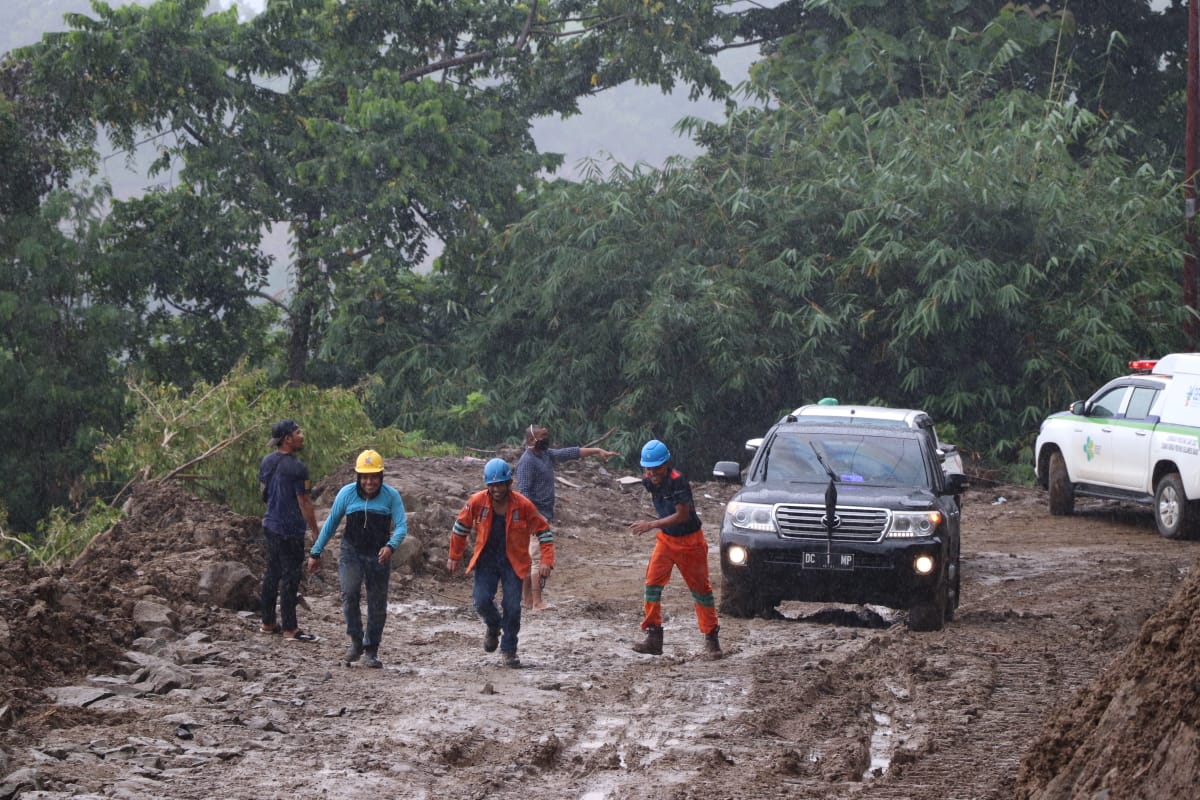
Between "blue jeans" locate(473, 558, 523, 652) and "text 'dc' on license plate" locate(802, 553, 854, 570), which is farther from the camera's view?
"text 'dc' on license plate" locate(802, 553, 854, 570)

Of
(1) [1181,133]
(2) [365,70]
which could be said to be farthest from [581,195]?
(1) [1181,133]

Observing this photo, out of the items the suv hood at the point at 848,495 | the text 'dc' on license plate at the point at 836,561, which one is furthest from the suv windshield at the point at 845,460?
the text 'dc' on license plate at the point at 836,561

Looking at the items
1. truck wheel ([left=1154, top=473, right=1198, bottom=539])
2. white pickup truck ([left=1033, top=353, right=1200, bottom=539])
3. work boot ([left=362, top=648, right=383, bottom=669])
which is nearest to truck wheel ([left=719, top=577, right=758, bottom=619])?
work boot ([left=362, top=648, right=383, bottom=669])

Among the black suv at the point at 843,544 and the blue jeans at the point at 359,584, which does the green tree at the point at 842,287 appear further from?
the blue jeans at the point at 359,584

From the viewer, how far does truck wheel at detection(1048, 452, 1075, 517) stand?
20.7 metres

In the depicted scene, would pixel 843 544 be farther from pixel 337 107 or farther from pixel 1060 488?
pixel 337 107

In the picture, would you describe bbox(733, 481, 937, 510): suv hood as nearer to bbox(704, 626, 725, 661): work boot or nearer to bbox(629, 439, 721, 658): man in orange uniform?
bbox(629, 439, 721, 658): man in orange uniform

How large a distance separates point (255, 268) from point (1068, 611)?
2115 centimetres

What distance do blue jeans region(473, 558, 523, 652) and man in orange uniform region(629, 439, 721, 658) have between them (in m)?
1.00

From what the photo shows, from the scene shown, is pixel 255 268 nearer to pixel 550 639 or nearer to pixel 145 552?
pixel 145 552

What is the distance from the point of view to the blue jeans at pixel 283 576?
11.6m

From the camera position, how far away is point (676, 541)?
1083 centimetres

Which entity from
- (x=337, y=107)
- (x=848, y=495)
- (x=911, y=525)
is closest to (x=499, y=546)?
(x=848, y=495)

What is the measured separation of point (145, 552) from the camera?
1438cm
